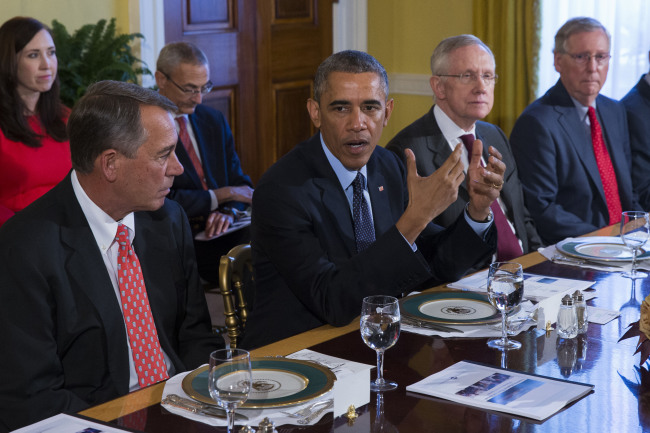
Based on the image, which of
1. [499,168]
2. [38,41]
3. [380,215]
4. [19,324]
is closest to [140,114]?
[19,324]

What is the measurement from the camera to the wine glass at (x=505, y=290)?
1824mm

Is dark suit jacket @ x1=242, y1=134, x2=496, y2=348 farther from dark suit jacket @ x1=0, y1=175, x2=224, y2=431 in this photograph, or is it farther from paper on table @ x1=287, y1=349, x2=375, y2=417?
paper on table @ x1=287, y1=349, x2=375, y2=417

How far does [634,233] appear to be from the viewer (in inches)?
95.7

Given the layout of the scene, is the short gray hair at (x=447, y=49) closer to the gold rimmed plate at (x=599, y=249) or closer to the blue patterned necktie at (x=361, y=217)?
the gold rimmed plate at (x=599, y=249)

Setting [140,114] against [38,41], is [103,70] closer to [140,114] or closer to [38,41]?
[38,41]

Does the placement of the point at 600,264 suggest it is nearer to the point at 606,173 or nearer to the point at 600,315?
the point at 600,315

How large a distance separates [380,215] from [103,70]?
2418mm

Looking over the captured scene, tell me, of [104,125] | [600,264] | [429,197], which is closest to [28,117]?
[104,125]

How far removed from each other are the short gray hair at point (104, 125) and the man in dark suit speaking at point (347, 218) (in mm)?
449

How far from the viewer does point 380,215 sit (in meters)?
2.41

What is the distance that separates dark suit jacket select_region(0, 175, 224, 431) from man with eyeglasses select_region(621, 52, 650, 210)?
108 inches

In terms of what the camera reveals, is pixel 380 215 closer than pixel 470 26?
Yes

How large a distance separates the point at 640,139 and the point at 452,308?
2.52 meters

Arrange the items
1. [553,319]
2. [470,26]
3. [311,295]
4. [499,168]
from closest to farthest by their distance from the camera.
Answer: [553,319], [311,295], [499,168], [470,26]
